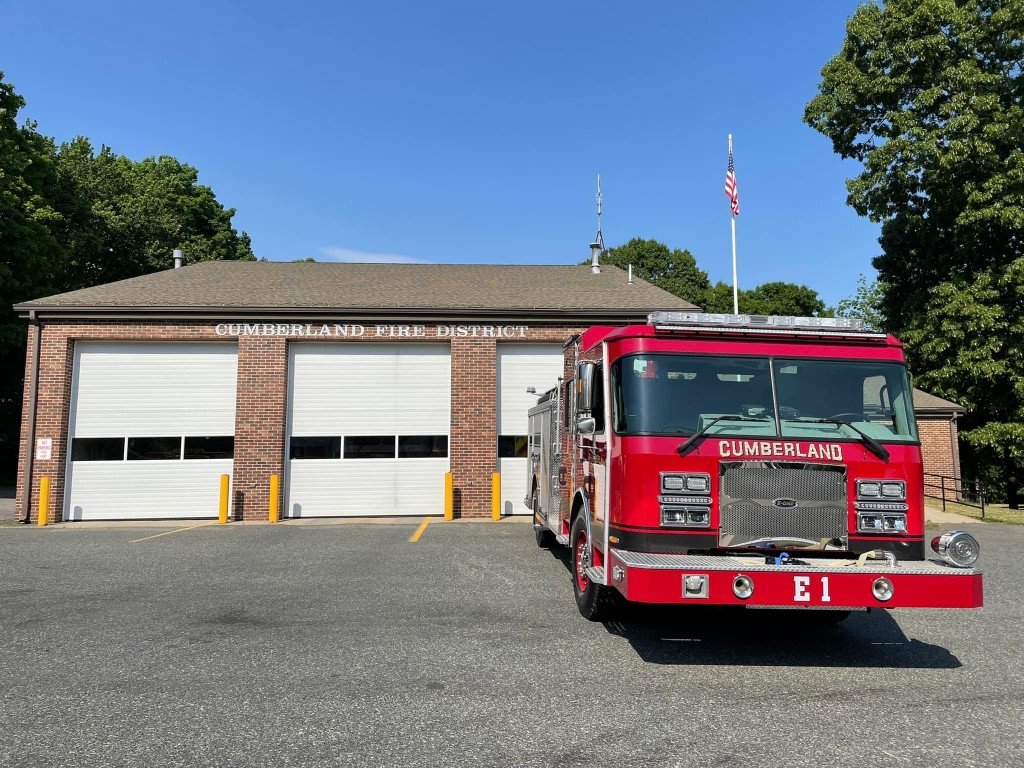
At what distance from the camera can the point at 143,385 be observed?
599 inches

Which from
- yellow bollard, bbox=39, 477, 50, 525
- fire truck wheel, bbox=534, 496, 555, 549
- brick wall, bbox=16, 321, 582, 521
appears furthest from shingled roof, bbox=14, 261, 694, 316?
fire truck wheel, bbox=534, 496, 555, 549

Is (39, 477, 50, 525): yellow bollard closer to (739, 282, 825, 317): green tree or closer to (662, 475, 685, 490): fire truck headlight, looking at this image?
(662, 475, 685, 490): fire truck headlight

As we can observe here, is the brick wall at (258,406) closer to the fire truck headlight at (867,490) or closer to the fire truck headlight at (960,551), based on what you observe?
the fire truck headlight at (867,490)

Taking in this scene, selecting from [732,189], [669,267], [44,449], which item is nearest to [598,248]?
[732,189]

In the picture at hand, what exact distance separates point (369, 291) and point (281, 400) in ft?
12.2

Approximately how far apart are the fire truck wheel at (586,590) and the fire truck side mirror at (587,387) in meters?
1.16

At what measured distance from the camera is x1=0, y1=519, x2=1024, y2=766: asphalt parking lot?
3.70 metres

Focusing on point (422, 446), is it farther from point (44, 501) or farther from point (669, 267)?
point (669, 267)

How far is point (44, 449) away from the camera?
578 inches

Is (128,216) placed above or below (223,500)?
above

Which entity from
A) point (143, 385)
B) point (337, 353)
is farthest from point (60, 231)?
point (337, 353)

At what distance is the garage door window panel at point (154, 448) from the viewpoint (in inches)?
594

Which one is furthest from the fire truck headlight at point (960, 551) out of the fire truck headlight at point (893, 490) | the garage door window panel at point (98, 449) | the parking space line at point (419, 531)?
the garage door window panel at point (98, 449)

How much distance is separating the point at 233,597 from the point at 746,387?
594 centimetres
